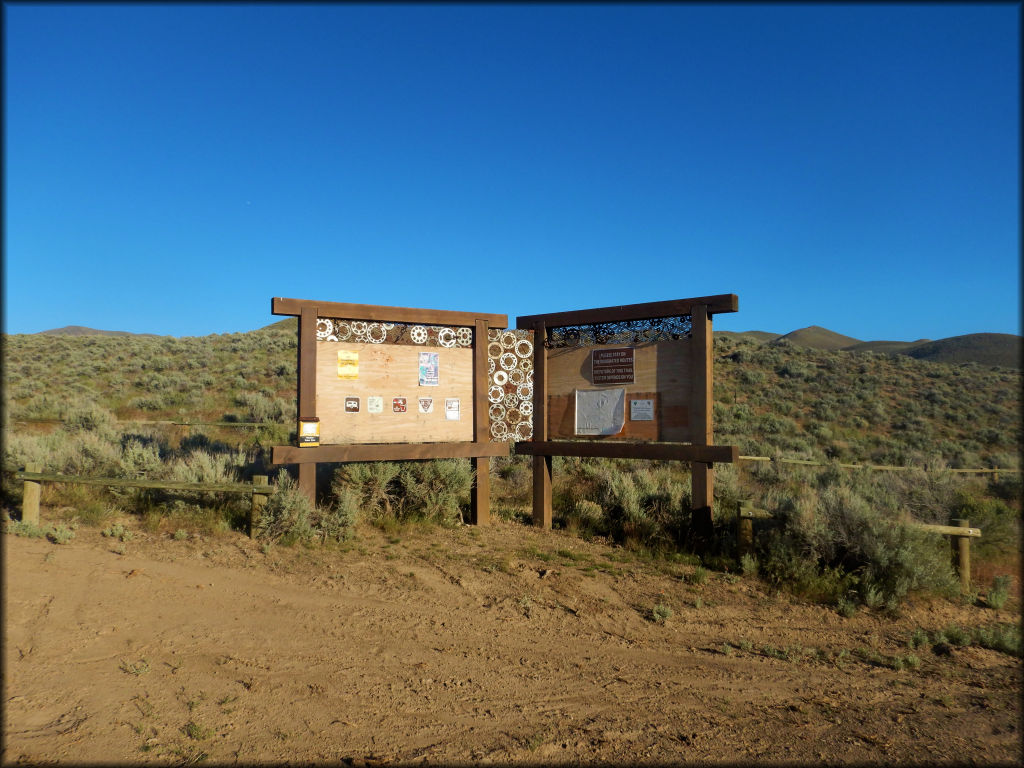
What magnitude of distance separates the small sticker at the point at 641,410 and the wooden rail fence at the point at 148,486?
4.70m

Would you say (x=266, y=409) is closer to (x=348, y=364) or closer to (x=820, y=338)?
(x=348, y=364)

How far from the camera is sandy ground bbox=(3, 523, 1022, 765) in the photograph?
11.9 feet

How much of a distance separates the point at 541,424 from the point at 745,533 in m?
3.20

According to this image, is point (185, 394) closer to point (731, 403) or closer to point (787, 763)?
point (731, 403)

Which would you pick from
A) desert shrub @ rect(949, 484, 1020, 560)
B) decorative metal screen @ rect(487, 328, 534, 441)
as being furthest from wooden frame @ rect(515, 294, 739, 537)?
desert shrub @ rect(949, 484, 1020, 560)

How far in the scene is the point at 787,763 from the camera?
344 centimetres

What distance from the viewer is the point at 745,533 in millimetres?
7418

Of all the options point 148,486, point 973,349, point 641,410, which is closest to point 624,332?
point 641,410

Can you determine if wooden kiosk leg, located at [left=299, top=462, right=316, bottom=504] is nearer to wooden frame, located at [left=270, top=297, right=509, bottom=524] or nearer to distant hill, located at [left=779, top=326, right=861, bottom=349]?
wooden frame, located at [left=270, top=297, right=509, bottom=524]

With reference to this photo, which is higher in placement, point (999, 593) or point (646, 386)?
point (646, 386)

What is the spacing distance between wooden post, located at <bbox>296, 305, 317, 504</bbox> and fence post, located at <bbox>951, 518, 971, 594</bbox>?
7.39m

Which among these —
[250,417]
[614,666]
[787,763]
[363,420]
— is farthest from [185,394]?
[787,763]

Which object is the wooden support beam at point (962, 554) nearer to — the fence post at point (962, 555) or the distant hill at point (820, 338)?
the fence post at point (962, 555)

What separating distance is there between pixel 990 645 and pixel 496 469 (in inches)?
344
